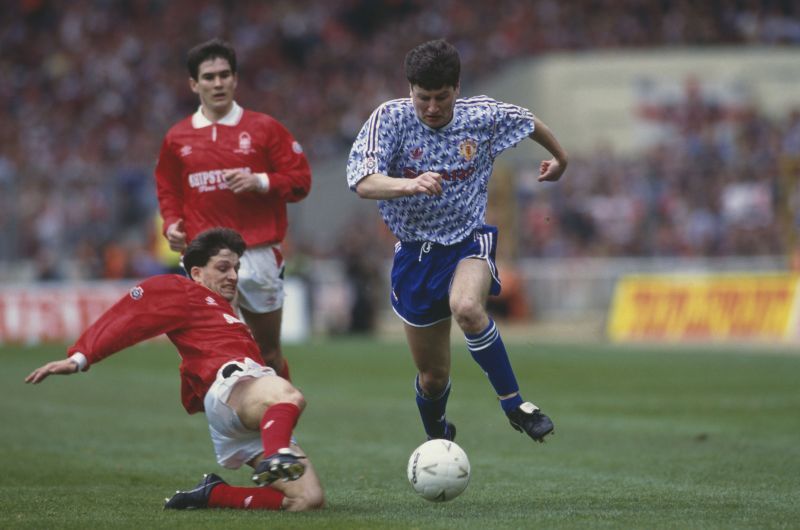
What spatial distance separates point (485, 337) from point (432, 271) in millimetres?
559

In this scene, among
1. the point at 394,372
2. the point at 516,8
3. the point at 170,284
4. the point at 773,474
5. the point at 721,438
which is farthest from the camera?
the point at 516,8

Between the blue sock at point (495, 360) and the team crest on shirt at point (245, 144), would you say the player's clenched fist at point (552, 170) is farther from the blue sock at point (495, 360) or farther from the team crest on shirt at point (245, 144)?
the team crest on shirt at point (245, 144)

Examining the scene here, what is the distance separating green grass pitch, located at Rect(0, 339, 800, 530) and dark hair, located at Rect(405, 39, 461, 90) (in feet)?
7.89

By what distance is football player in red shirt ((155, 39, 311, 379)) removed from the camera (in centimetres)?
967

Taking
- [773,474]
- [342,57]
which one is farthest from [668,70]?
[773,474]

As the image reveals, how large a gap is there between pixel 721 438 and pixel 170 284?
572 centimetres

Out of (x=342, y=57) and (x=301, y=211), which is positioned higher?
(x=342, y=57)

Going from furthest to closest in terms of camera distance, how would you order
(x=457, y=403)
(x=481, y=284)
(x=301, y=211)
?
(x=301, y=211) < (x=457, y=403) < (x=481, y=284)

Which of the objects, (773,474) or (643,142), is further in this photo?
(643,142)

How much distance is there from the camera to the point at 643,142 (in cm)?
3250

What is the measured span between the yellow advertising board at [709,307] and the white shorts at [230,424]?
1677 centimetres

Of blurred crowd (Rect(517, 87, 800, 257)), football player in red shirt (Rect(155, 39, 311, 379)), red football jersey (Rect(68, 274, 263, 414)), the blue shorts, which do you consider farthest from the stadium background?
red football jersey (Rect(68, 274, 263, 414))

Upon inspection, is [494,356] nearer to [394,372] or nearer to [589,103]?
[394,372]

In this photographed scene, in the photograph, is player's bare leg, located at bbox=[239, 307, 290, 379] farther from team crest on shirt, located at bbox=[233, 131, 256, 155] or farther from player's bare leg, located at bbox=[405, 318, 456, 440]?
player's bare leg, located at bbox=[405, 318, 456, 440]
